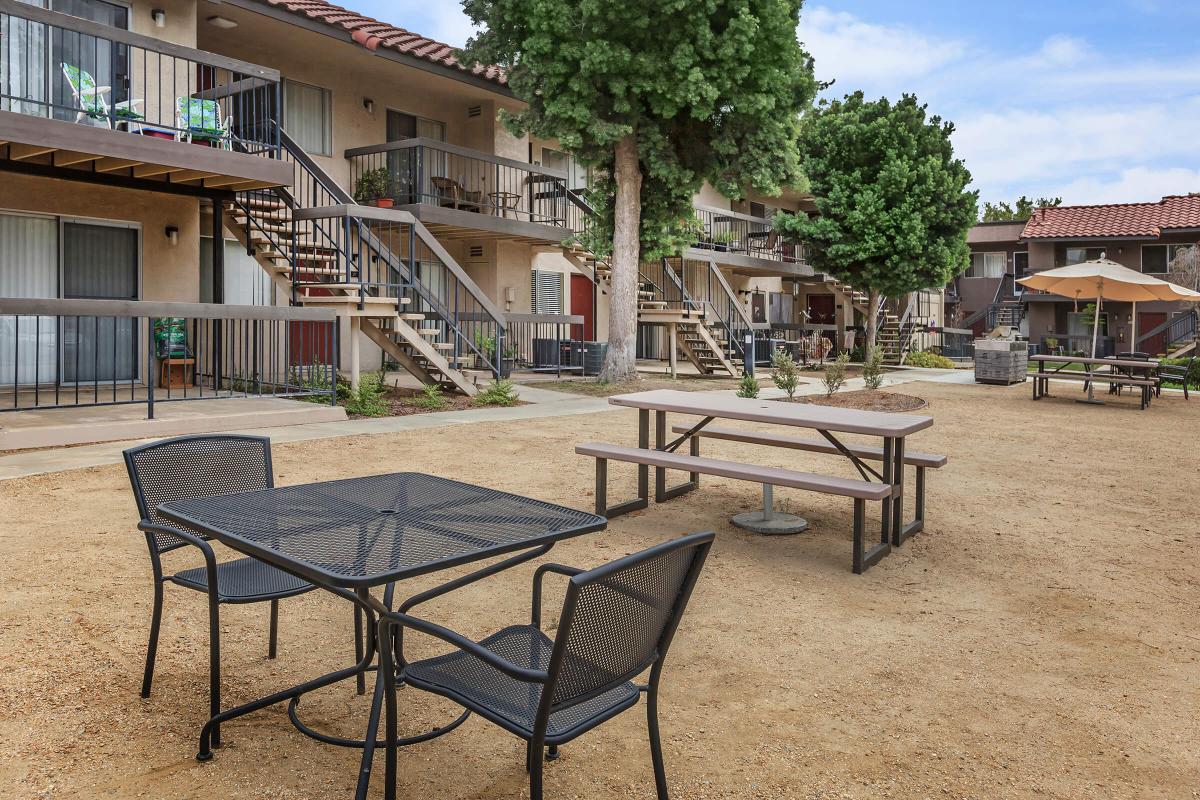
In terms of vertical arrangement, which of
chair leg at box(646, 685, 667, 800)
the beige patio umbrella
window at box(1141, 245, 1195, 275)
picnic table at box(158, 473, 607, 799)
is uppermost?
window at box(1141, 245, 1195, 275)

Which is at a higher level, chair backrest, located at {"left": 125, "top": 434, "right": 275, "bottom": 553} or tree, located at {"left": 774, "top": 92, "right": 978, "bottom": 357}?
tree, located at {"left": 774, "top": 92, "right": 978, "bottom": 357}

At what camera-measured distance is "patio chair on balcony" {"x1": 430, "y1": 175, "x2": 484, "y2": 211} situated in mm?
17703

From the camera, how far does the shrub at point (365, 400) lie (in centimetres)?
1270

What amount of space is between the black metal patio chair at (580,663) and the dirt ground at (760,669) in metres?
0.44

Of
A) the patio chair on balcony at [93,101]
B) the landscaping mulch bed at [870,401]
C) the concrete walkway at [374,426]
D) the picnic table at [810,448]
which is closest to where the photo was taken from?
the picnic table at [810,448]

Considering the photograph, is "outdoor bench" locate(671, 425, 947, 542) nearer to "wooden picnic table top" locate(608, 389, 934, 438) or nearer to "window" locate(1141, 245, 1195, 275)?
"wooden picnic table top" locate(608, 389, 934, 438)

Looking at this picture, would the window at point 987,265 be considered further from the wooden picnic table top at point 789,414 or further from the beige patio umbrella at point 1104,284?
the wooden picnic table top at point 789,414

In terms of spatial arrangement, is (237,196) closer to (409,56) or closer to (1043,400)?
(409,56)

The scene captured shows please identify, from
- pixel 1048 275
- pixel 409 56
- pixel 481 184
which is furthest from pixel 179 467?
pixel 1048 275

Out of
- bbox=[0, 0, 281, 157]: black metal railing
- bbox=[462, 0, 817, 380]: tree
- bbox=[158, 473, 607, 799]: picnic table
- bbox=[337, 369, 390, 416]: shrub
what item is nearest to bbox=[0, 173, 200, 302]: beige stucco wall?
bbox=[0, 0, 281, 157]: black metal railing

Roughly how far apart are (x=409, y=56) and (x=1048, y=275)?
13141 millimetres

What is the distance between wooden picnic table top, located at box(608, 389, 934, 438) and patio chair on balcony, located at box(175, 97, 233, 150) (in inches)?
323

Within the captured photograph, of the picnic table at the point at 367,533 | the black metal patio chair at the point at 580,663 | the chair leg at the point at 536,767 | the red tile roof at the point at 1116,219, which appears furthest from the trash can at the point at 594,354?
the red tile roof at the point at 1116,219

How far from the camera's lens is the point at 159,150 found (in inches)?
452
